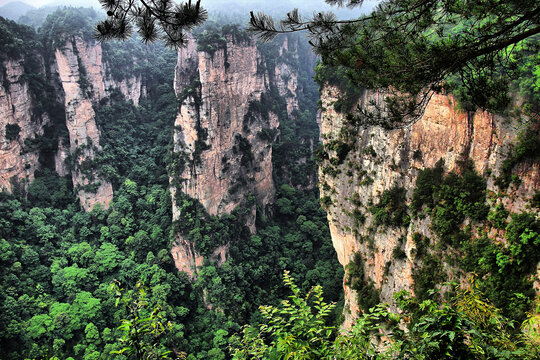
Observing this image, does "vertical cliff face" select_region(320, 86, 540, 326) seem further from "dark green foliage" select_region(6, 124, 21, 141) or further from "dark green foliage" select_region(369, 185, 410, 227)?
"dark green foliage" select_region(6, 124, 21, 141)

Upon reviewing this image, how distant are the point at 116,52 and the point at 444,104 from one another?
33.3m

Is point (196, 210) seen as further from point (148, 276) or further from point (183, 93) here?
point (183, 93)

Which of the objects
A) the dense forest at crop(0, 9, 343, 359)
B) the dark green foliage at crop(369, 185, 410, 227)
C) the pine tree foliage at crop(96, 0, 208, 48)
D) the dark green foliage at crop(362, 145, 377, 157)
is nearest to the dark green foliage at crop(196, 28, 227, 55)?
the dense forest at crop(0, 9, 343, 359)

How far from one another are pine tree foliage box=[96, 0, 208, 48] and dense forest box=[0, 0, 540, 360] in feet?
7.54

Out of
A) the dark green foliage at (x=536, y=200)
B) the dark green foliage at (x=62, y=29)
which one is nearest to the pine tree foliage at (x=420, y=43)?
the dark green foliage at (x=536, y=200)

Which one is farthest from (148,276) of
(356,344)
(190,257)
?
(356,344)

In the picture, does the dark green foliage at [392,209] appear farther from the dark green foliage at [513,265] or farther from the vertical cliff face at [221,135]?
the vertical cliff face at [221,135]

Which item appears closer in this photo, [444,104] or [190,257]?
[444,104]

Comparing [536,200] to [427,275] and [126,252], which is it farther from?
[126,252]

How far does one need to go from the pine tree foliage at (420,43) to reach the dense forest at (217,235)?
206 millimetres

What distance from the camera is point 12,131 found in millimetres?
24359

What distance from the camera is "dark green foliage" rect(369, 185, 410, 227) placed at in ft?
39.6

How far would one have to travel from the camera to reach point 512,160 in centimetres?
844

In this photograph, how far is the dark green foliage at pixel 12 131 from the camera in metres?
24.0
